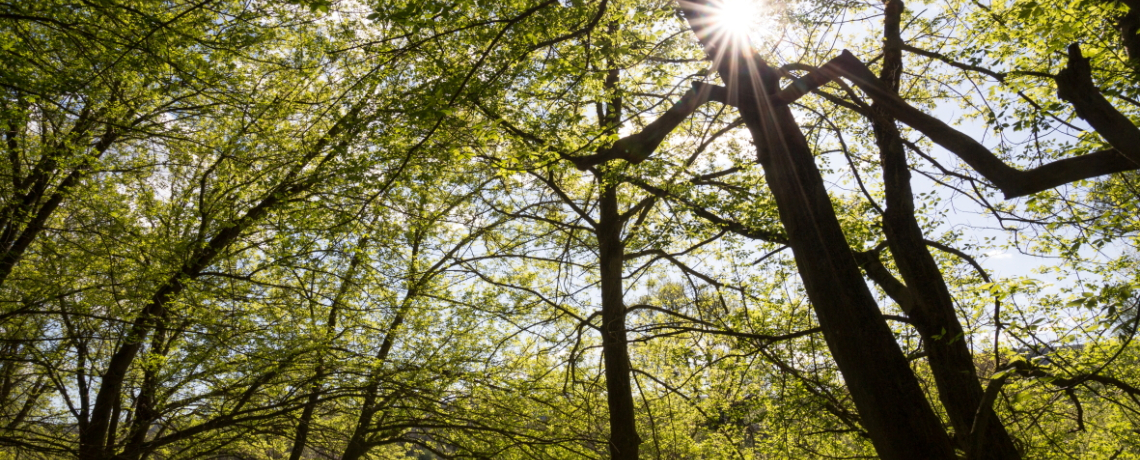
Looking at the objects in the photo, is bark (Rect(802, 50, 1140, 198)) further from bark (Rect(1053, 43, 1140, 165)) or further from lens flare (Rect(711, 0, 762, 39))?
lens flare (Rect(711, 0, 762, 39))

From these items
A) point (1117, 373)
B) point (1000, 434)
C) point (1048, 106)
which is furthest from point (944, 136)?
point (1117, 373)

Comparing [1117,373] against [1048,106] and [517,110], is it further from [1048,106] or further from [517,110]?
[517,110]

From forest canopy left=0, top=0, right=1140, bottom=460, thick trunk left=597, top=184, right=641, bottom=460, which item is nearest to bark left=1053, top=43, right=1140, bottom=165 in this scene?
forest canopy left=0, top=0, right=1140, bottom=460

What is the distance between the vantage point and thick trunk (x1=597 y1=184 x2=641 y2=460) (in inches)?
336

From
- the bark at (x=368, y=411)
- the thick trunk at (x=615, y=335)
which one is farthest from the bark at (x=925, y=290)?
the bark at (x=368, y=411)

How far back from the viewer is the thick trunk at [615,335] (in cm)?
852

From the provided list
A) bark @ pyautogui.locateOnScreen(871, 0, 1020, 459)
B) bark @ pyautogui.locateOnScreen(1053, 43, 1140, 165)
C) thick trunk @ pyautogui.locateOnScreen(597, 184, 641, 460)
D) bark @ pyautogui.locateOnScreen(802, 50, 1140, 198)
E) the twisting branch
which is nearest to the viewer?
bark @ pyautogui.locateOnScreen(1053, 43, 1140, 165)

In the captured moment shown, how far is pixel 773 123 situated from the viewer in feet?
14.5

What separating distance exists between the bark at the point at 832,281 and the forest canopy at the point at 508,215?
18mm

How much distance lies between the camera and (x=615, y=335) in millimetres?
8773

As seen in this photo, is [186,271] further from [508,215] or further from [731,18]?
[731,18]

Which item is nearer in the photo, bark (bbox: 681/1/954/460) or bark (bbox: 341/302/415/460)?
bark (bbox: 681/1/954/460)

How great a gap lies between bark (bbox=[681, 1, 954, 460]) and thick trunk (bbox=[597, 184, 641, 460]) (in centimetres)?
398

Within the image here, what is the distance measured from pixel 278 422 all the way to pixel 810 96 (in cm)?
817
